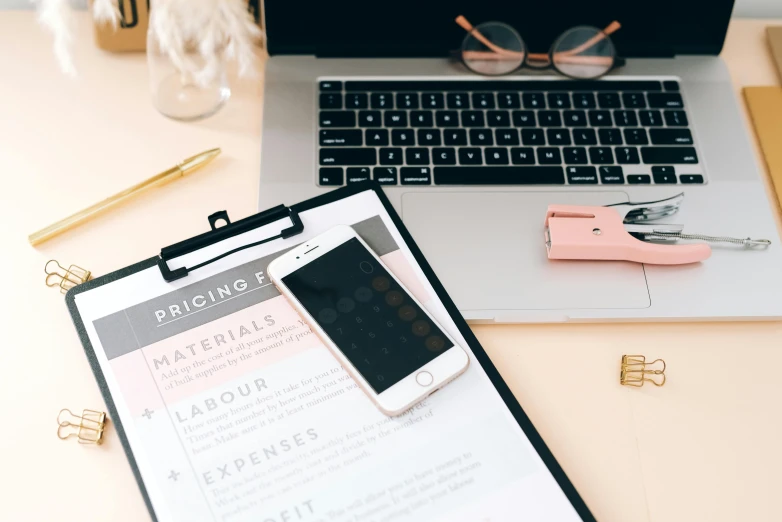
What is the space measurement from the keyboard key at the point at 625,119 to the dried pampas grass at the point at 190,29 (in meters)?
0.36

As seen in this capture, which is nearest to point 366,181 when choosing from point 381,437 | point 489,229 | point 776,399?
point 489,229

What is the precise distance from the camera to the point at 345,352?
23.1 inches

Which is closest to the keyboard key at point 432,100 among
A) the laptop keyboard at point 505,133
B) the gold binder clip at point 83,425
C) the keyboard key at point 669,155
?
the laptop keyboard at point 505,133

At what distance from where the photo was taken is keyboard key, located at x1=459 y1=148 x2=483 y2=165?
718mm

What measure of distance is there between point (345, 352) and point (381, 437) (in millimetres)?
72

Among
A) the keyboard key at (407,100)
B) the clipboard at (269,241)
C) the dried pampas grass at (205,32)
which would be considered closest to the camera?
the clipboard at (269,241)

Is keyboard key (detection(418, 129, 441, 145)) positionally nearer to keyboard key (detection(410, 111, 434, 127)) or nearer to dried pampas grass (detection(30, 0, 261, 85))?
keyboard key (detection(410, 111, 434, 127))

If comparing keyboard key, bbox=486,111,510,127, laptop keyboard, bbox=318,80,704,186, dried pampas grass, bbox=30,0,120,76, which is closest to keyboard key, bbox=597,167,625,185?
laptop keyboard, bbox=318,80,704,186

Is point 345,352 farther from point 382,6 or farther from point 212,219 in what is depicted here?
point 382,6

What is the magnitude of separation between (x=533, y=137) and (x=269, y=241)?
28cm

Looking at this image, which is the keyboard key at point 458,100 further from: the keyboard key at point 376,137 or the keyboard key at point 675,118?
the keyboard key at point 675,118

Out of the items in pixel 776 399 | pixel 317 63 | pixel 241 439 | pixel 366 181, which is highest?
pixel 317 63

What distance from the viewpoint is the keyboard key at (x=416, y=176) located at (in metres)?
0.70

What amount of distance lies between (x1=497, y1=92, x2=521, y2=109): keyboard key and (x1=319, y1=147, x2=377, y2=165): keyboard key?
146 millimetres
